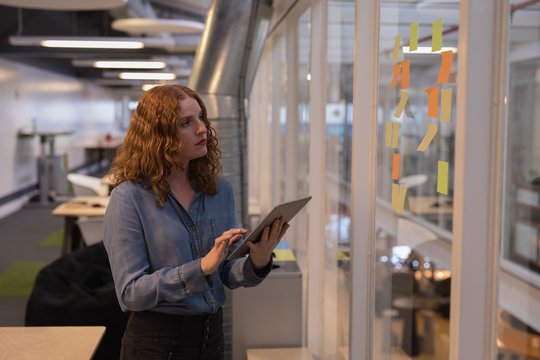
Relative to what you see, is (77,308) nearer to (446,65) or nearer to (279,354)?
(279,354)

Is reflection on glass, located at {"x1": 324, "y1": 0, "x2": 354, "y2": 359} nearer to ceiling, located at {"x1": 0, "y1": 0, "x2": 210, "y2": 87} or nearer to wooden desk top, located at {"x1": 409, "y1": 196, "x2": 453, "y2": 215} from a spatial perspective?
wooden desk top, located at {"x1": 409, "y1": 196, "x2": 453, "y2": 215}

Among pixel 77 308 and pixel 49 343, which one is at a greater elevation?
pixel 49 343

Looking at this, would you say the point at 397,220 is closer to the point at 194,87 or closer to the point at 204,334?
the point at 194,87

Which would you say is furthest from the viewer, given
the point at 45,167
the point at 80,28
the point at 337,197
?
the point at 45,167

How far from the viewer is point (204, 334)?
2.16 m

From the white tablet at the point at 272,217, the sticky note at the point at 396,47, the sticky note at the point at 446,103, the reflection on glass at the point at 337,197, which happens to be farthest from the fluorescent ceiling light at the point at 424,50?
the reflection on glass at the point at 337,197

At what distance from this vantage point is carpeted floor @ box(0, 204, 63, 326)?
6.23 m

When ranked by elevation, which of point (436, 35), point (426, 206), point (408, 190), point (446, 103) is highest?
point (436, 35)

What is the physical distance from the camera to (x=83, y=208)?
22.7 ft

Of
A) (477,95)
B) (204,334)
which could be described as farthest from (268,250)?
(477,95)

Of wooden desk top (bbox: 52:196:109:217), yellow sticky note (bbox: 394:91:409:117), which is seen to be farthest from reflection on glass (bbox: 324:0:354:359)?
wooden desk top (bbox: 52:196:109:217)

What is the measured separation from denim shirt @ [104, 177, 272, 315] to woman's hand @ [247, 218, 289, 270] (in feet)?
0.14

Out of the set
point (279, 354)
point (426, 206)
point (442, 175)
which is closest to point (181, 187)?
point (442, 175)

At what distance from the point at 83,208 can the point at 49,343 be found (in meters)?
4.47
